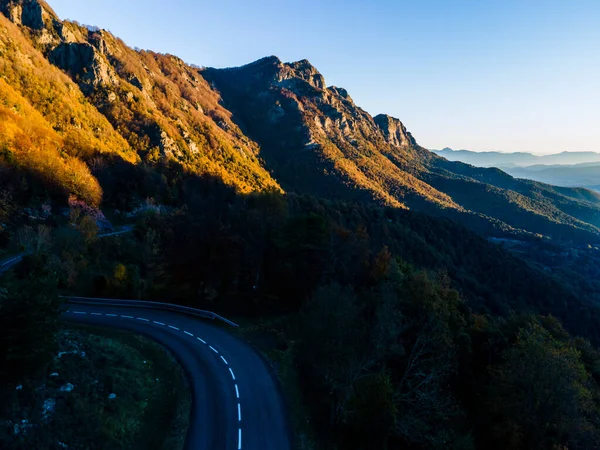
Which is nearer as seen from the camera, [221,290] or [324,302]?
[324,302]

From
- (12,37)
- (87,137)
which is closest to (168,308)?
(87,137)

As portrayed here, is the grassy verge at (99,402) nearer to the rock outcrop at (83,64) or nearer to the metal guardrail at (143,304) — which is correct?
the metal guardrail at (143,304)

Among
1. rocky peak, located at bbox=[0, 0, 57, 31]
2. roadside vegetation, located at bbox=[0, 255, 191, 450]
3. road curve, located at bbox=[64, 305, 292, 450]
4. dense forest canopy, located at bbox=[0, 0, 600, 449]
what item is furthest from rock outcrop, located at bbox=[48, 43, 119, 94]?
roadside vegetation, located at bbox=[0, 255, 191, 450]

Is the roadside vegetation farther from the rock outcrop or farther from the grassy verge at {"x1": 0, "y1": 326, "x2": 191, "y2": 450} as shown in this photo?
the rock outcrop

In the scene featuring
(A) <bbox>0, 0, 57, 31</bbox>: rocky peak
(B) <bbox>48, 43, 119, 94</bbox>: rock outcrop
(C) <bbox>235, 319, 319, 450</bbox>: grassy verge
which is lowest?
(C) <bbox>235, 319, 319, 450</bbox>: grassy verge

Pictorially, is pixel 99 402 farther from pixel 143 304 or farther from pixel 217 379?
pixel 143 304

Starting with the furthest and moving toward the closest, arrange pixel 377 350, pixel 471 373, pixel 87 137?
pixel 87 137 → pixel 471 373 → pixel 377 350

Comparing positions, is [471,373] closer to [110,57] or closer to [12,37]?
[12,37]
